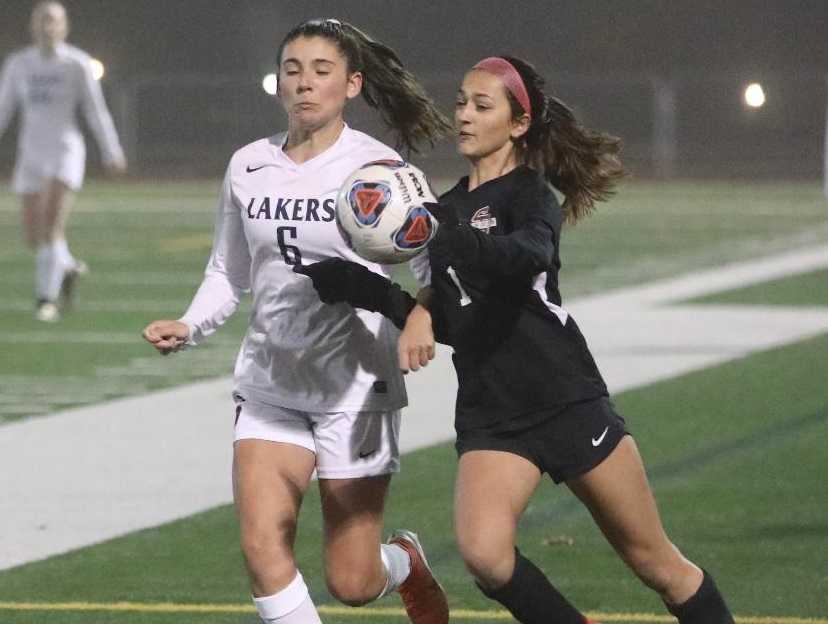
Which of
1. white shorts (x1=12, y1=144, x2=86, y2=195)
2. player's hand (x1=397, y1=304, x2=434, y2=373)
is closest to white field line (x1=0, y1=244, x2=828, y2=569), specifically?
player's hand (x1=397, y1=304, x2=434, y2=373)

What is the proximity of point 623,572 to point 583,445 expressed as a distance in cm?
203

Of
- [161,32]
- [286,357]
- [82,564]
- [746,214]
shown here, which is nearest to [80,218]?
[746,214]

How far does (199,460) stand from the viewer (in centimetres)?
1017

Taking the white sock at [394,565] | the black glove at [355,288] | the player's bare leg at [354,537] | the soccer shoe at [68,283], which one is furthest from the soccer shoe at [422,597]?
the soccer shoe at [68,283]

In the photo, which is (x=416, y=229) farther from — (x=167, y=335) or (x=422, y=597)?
(x=422, y=597)

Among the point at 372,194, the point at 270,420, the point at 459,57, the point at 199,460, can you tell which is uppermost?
the point at 372,194

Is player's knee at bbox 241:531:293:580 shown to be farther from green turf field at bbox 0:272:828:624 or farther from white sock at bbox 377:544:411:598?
green turf field at bbox 0:272:828:624

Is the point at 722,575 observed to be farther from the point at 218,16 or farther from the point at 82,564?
the point at 218,16

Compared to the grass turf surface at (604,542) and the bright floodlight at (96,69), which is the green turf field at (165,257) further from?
the grass turf surface at (604,542)

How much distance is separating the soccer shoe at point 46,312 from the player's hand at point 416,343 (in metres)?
11.4

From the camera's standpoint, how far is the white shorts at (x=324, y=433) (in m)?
6.07

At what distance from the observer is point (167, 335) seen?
607 cm

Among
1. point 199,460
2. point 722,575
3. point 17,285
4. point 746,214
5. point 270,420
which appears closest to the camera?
point 270,420

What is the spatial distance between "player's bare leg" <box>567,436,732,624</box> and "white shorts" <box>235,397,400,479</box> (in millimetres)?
617
